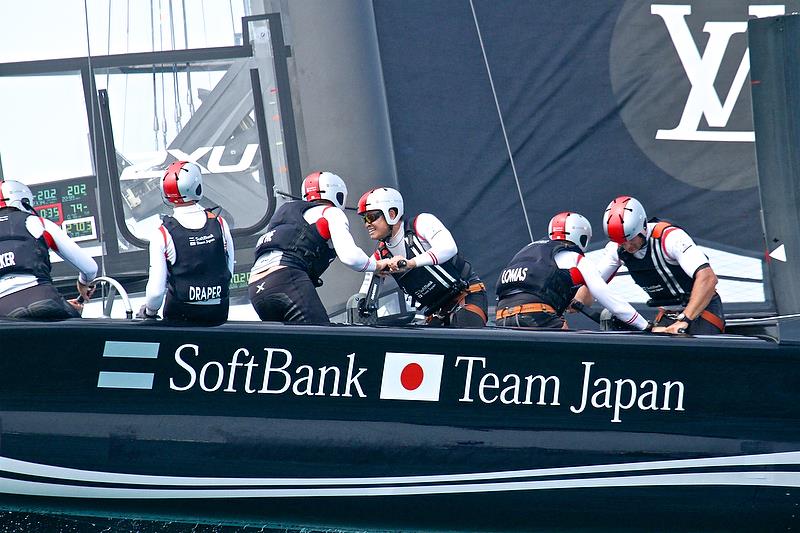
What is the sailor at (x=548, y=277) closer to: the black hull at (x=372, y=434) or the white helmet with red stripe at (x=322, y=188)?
the white helmet with red stripe at (x=322, y=188)

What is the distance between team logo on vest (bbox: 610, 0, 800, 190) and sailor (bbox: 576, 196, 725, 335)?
1.43 metres

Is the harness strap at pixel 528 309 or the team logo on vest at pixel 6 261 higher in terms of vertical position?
the team logo on vest at pixel 6 261

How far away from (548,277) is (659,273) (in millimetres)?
461

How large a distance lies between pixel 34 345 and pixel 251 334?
2.18ft

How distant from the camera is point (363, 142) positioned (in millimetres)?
5703

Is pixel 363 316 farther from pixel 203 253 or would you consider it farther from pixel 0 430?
pixel 0 430

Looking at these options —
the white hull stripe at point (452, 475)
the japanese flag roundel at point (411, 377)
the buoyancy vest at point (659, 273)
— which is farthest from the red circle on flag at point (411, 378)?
the buoyancy vest at point (659, 273)

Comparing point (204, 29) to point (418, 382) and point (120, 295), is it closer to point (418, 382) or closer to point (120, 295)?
point (120, 295)

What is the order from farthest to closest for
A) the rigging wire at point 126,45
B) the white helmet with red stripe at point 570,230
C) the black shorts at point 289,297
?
the rigging wire at point 126,45, the white helmet with red stripe at point 570,230, the black shorts at point 289,297

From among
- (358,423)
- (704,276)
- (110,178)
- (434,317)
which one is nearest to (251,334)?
(358,423)

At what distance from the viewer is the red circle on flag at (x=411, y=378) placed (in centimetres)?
387

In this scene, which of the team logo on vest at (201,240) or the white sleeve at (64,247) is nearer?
the team logo on vest at (201,240)

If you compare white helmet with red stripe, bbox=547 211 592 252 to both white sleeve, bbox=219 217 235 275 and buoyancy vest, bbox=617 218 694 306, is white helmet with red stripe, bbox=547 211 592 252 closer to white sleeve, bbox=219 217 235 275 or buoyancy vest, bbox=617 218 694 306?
buoyancy vest, bbox=617 218 694 306

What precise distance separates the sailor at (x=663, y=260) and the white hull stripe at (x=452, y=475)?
752 mm
